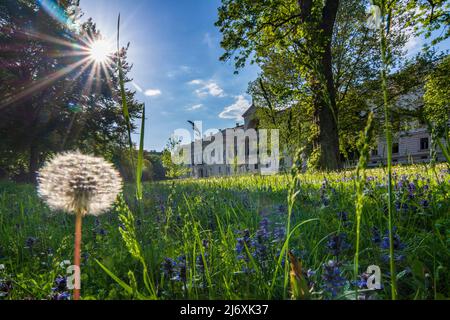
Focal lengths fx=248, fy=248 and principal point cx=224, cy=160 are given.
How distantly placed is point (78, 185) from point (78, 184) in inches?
0.4

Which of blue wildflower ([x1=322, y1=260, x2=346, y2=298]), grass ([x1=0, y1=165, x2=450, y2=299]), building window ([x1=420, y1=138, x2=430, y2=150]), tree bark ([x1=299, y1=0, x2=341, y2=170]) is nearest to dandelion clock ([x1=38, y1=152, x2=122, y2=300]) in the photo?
grass ([x1=0, y1=165, x2=450, y2=299])

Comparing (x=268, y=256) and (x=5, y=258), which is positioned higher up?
(x=268, y=256)

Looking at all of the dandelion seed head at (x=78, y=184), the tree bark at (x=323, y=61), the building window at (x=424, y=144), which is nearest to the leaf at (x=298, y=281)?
the dandelion seed head at (x=78, y=184)

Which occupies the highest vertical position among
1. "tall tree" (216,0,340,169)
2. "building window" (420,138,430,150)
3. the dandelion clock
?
"tall tree" (216,0,340,169)

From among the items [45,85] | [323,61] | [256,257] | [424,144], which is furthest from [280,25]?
[424,144]

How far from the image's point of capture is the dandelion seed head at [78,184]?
1287 millimetres

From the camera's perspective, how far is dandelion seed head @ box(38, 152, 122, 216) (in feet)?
4.22

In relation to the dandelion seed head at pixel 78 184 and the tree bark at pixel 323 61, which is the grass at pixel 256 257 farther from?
the tree bark at pixel 323 61

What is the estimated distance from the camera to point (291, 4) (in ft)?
53.6

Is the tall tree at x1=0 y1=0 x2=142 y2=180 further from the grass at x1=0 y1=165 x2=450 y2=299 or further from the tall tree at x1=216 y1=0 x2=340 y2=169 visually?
the grass at x1=0 y1=165 x2=450 y2=299

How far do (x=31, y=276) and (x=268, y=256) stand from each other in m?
1.95
